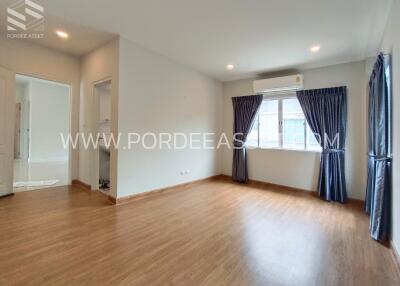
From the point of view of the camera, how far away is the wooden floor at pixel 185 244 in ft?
5.56

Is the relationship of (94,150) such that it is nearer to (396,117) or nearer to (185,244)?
(185,244)

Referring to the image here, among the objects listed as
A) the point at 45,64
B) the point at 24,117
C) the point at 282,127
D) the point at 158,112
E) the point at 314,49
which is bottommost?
the point at 282,127

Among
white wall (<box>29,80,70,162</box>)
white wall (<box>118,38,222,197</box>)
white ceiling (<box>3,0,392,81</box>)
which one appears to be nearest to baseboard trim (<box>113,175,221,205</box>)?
white wall (<box>118,38,222,197</box>)

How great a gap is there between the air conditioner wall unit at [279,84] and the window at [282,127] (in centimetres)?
27

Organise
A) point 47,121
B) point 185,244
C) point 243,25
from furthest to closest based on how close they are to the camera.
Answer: point 47,121 < point 243,25 < point 185,244

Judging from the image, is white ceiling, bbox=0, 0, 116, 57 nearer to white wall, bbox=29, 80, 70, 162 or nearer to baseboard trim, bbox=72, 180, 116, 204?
baseboard trim, bbox=72, 180, 116, 204

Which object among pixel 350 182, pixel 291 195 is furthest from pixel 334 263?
pixel 350 182

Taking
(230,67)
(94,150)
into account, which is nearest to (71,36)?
(94,150)

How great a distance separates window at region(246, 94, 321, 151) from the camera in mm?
4431

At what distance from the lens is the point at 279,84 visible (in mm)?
4426

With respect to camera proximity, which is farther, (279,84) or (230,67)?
(230,67)

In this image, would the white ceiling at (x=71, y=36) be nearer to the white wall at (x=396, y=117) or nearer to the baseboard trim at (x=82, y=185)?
the baseboard trim at (x=82, y=185)

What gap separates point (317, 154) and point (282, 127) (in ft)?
3.15

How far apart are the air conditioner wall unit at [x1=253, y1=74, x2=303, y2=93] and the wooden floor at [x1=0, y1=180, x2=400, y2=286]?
97.5 inches
